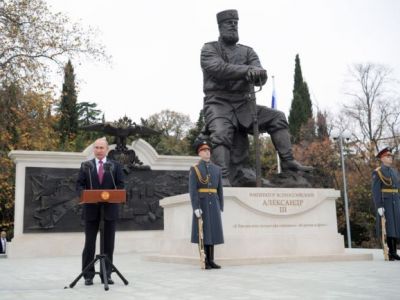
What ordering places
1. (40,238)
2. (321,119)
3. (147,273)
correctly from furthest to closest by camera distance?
(321,119), (40,238), (147,273)

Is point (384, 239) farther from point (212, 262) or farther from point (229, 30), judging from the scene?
point (229, 30)

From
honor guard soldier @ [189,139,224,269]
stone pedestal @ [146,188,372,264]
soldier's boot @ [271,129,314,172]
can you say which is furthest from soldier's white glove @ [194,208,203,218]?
soldier's boot @ [271,129,314,172]

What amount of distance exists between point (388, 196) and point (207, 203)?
11.9 feet

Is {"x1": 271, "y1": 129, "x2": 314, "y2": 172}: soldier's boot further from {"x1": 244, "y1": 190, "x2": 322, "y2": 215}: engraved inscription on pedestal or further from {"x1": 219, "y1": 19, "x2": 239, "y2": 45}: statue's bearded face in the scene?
{"x1": 219, "y1": 19, "x2": 239, "y2": 45}: statue's bearded face

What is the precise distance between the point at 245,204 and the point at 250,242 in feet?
2.22

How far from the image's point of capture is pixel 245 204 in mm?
9219

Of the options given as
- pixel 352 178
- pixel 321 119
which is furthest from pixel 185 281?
pixel 321 119

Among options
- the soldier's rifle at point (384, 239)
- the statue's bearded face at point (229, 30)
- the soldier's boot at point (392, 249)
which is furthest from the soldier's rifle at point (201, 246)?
the statue's bearded face at point (229, 30)

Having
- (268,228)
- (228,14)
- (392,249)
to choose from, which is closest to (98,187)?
(268,228)

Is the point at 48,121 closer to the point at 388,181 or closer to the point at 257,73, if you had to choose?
the point at 257,73

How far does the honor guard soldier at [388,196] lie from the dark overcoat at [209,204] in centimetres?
318

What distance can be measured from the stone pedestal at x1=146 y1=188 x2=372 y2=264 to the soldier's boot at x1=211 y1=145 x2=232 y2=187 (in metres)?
0.52

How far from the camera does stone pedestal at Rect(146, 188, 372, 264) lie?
29.5ft

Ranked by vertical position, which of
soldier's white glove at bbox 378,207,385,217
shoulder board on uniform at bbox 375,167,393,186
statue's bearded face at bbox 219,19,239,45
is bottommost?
soldier's white glove at bbox 378,207,385,217
